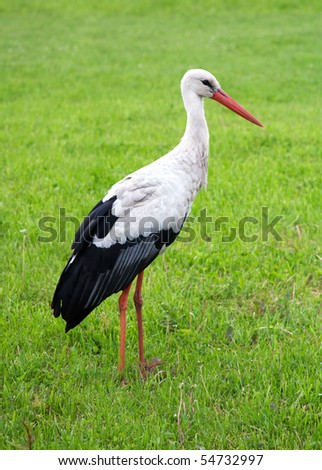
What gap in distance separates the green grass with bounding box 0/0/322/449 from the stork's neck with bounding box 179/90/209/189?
98 centimetres

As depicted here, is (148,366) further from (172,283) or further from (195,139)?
(195,139)

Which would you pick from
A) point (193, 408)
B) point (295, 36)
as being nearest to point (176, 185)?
point (193, 408)

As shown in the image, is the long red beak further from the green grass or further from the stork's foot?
the stork's foot

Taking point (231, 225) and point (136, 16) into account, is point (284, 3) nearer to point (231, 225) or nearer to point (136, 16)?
point (136, 16)

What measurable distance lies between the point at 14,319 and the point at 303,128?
5.44 metres

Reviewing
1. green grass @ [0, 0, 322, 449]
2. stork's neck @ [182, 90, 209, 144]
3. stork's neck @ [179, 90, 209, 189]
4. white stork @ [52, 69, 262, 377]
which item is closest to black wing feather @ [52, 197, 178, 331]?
white stork @ [52, 69, 262, 377]

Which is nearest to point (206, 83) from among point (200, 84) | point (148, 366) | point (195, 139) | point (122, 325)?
point (200, 84)

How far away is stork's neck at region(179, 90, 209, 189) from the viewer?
3.69 m

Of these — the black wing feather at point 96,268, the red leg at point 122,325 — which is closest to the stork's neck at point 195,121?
the black wing feather at point 96,268

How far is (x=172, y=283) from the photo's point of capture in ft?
14.4

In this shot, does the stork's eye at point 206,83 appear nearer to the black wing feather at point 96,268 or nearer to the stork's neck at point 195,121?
the stork's neck at point 195,121

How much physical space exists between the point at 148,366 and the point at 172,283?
3.28 feet

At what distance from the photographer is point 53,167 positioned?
266 inches

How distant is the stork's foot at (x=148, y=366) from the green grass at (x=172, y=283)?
0.22 ft
